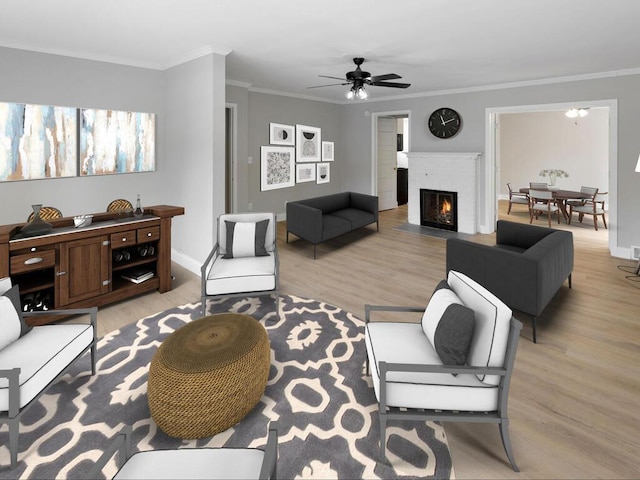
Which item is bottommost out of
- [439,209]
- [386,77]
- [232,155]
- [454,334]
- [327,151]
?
[454,334]

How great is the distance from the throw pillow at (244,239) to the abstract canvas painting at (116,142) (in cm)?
200

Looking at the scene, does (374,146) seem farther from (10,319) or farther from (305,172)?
(10,319)

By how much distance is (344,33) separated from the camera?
12.3ft

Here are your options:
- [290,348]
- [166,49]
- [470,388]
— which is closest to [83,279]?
[290,348]

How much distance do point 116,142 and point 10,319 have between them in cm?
328

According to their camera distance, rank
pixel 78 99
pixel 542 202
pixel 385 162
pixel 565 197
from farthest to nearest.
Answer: pixel 385 162, pixel 542 202, pixel 565 197, pixel 78 99

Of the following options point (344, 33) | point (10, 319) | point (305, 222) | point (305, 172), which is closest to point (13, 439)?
point (10, 319)

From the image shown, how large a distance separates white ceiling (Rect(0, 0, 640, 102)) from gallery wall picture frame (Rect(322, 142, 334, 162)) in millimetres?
3208

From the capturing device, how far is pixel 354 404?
224 centimetres

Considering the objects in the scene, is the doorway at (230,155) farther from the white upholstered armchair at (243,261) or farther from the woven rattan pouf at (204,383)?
the woven rattan pouf at (204,383)

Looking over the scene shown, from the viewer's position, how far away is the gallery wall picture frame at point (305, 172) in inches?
317

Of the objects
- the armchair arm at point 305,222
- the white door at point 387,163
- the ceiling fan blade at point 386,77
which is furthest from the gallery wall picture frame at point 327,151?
the ceiling fan blade at point 386,77

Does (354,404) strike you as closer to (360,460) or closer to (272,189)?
(360,460)

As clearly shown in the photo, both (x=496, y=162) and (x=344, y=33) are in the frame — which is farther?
(x=496, y=162)
